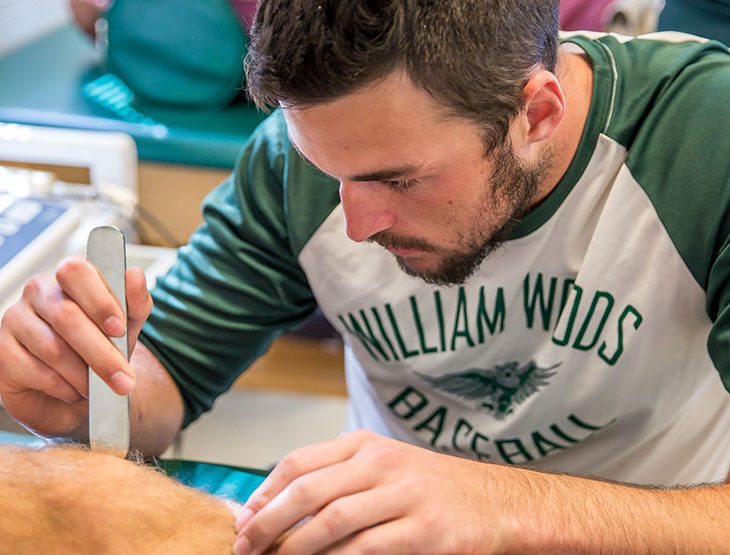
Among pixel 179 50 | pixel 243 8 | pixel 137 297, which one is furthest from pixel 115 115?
pixel 137 297

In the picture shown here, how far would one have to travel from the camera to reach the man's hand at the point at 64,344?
0.93m

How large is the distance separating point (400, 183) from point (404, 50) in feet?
0.46

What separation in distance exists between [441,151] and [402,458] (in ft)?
A: 0.99

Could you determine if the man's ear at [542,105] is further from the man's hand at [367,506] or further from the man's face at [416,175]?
the man's hand at [367,506]

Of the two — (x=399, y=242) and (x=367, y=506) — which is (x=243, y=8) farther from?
(x=367, y=506)

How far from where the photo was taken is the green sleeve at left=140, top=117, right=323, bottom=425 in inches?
47.2

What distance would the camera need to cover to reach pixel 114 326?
0.94 meters

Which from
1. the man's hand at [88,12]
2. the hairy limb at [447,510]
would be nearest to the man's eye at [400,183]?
the hairy limb at [447,510]

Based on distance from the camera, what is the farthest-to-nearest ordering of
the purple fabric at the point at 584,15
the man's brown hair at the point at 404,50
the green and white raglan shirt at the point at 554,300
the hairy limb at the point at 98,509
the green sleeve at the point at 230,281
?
the purple fabric at the point at 584,15
the green sleeve at the point at 230,281
the green and white raglan shirt at the point at 554,300
the man's brown hair at the point at 404,50
the hairy limb at the point at 98,509

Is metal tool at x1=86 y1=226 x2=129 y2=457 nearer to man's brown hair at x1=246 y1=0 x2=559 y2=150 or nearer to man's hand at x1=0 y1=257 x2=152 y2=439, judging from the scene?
man's hand at x1=0 y1=257 x2=152 y2=439

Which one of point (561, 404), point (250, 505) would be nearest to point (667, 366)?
point (561, 404)

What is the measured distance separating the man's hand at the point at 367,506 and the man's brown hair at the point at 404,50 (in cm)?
32

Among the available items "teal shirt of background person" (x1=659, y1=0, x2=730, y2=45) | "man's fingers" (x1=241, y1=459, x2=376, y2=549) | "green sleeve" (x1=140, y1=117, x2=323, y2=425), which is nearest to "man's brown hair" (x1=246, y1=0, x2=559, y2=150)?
"green sleeve" (x1=140, y1=117, x2=323, y2=425)

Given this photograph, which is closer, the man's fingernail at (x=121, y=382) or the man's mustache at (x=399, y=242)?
the man's fingernail at (x=121, y=382)
